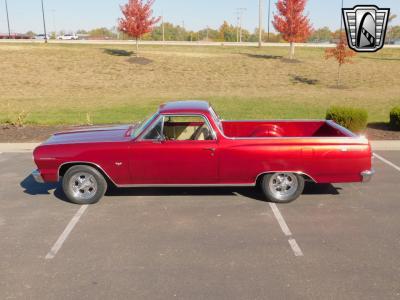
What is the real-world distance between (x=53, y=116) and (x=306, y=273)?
570 inches

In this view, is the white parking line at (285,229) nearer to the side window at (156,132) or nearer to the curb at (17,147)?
the side window at (156,132)

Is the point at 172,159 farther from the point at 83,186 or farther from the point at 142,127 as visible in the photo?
the point at 83,186

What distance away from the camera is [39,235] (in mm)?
5684

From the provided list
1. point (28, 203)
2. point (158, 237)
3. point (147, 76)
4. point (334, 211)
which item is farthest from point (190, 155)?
point (147, 76)

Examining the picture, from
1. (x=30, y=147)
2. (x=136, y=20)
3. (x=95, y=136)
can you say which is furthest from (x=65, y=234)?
(x=136, y=20)

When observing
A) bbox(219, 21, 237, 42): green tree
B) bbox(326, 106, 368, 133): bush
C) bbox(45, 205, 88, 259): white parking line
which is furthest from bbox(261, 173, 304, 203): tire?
bbox(219, 21, 237, 42): green tree

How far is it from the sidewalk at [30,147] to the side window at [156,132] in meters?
5.50

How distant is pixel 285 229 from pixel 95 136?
3.63 m

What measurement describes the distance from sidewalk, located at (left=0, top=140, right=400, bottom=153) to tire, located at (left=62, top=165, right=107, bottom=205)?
14.8 feet

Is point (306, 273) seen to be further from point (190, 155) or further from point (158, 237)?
point (190, 155)

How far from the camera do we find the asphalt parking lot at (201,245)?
172 inches

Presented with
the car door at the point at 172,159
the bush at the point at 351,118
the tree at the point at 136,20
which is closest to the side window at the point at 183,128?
the car door at the point at 172,159

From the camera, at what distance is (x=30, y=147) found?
35.4ft

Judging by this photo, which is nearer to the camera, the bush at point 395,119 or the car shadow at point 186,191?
the car shadow at point 186,191
